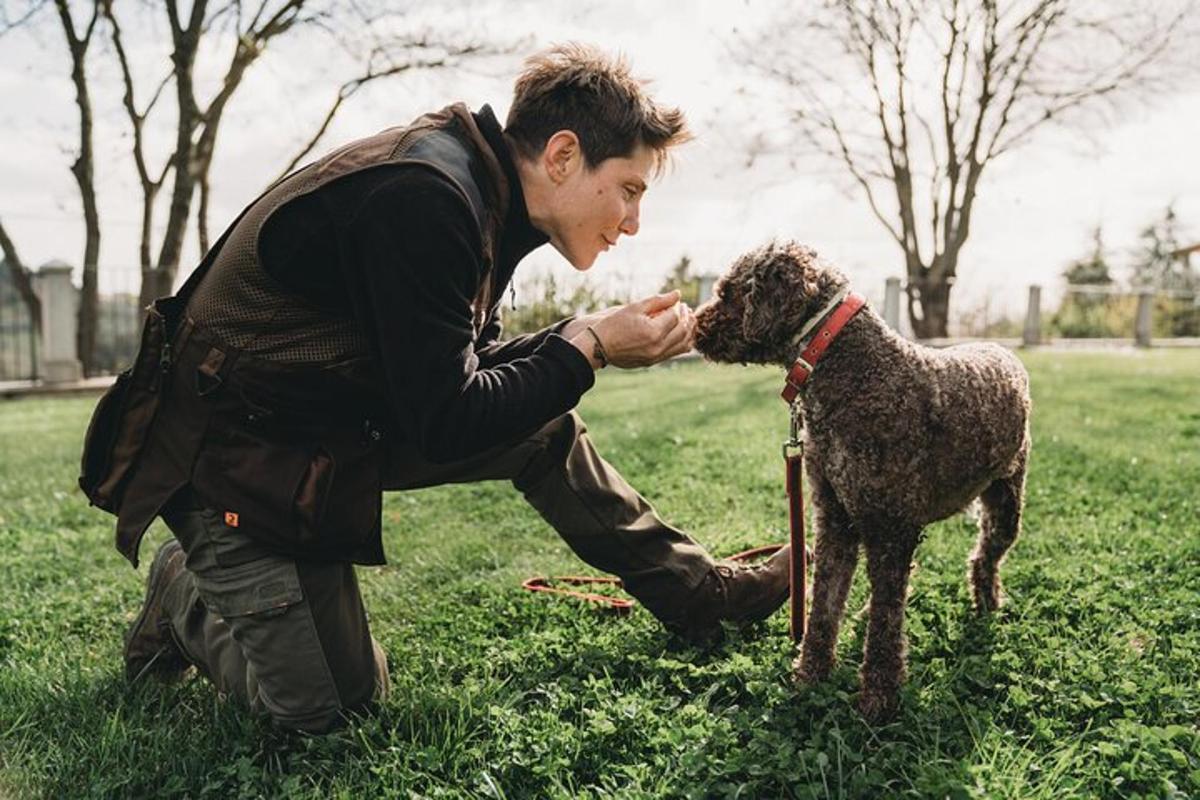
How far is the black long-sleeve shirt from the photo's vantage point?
7.54 feet

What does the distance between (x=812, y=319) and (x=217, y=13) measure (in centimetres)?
1798

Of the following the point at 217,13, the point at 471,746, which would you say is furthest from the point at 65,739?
the point at 217,13

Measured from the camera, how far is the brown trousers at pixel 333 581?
2666 mm

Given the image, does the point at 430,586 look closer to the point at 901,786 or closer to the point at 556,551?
the point at 556,551

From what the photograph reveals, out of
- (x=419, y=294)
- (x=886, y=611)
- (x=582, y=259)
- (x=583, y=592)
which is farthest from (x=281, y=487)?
(x=886, y=611)

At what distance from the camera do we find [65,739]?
2.71 metres

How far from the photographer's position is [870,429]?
2.74 metres

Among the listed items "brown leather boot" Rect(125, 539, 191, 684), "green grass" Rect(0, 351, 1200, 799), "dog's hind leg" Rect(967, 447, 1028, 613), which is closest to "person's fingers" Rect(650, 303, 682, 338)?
"green grass" Rect(0, 351, 1200, 799)

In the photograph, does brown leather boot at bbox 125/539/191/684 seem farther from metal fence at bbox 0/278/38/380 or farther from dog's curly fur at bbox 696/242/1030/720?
metal fence at bbox 0/278/38/380

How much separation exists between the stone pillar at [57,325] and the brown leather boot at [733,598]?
49.0 ft

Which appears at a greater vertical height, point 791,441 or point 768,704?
point 791,441

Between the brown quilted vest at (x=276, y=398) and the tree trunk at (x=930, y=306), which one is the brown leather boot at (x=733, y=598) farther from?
the tree trunk at (x=930, y=306)

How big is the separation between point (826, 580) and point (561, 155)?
151 centimetres

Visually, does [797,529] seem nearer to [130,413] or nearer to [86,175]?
[130,413]
